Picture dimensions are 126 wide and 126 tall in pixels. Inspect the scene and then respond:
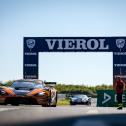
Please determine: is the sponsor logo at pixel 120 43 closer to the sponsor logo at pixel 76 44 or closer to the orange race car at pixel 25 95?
the sponsor logo at pixel 76 44

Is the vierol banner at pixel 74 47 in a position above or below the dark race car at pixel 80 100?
above

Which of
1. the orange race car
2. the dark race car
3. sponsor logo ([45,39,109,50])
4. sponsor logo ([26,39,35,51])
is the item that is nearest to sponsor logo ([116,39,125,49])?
sponsor logo ([45,39,109,50])

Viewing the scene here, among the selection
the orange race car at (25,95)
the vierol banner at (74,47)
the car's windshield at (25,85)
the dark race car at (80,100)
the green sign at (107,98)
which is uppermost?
the vierol banner at (74,47)

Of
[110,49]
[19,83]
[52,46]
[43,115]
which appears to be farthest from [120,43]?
[43,115]

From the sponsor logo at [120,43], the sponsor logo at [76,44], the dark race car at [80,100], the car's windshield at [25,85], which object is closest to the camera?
the car's windshield at [25,85]

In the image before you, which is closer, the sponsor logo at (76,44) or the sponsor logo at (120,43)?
the sponsor logo at (120,43)

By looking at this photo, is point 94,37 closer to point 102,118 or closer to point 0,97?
point 0,97

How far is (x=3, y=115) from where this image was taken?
5.41 meters

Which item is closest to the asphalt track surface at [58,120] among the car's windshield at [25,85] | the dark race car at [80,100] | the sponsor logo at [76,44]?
the car's windshield at [25,85]

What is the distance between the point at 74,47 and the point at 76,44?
0.29 metres

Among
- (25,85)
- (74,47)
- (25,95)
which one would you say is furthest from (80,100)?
(25,95)

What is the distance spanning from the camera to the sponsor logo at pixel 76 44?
1618 inches

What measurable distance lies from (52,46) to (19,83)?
23.4 m

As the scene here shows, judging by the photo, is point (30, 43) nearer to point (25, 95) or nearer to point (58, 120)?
point (25, 95)
